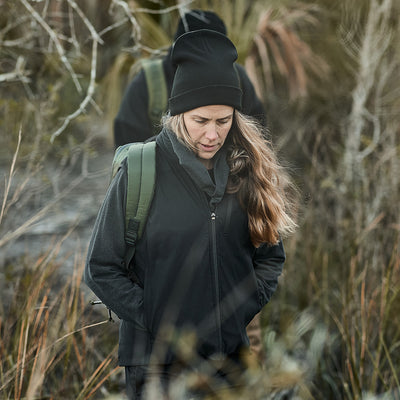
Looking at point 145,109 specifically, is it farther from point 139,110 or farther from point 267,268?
point 267,268

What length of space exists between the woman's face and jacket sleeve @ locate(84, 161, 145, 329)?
27 cm

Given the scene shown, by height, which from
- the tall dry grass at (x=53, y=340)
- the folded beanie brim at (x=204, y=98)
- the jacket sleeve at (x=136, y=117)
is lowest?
the tall dry grass at (x=53, y=340)

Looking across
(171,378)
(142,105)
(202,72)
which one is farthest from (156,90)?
(171,378)

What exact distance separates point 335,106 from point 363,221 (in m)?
1.84

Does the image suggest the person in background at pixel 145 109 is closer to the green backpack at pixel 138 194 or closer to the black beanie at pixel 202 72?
the black beanie at pixel 202 72

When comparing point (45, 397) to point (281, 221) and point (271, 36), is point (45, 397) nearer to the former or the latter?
point (281, 221)

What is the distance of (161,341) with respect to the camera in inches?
70.2

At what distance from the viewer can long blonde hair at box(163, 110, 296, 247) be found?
1902 mm

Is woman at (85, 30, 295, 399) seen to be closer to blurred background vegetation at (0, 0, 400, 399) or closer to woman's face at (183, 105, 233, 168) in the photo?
woman's face at (183, 105, 233, 168)

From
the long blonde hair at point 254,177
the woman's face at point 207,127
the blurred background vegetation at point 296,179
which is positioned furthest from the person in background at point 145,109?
the woman's face at point 207,127

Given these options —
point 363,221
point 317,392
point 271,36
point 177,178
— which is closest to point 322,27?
point 271,36

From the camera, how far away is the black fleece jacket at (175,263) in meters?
1.77

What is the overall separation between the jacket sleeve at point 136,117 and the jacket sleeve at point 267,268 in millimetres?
1030

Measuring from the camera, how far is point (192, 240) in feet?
5.90
